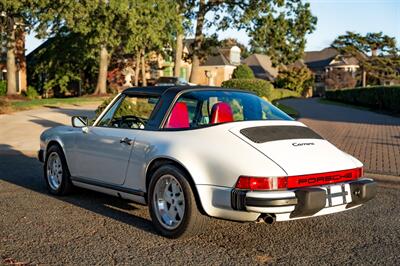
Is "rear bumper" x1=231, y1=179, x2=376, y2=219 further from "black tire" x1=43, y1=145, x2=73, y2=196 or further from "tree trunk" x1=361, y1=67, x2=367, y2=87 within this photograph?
"tree trunk" x1=361, y1=67, x2=367, y2=87

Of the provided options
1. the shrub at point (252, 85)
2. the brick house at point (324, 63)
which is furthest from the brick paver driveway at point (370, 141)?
the brick house at point (324, 63)

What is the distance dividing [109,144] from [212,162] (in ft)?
5.56

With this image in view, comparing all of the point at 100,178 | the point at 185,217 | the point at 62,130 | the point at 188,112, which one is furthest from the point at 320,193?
the point at 62,130

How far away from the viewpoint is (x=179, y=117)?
Result: 18.4ft

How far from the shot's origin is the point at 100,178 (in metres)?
6.16

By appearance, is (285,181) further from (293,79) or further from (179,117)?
(293,79)

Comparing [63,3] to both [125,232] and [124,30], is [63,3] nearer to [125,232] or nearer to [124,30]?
[124,30]

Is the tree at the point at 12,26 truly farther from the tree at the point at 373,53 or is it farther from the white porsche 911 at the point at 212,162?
the tree at the point at 373,53

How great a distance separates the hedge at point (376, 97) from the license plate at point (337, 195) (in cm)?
2155

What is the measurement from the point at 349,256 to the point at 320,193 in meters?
0.63

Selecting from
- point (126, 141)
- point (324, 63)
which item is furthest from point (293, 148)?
point (324, 63)

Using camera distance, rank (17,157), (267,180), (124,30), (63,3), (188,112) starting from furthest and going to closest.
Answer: (124,30), (63,3), (17,157), (188,112), (267,180)

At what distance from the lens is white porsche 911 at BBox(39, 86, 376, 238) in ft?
14.9

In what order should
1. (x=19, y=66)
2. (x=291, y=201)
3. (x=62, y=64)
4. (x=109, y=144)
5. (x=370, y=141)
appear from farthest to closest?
1. (x=62, y=64)
2. (x=19, y=66)
3. (x=370, y=141)
4. (x=109, y=144)
5. (x=291, y=201)
